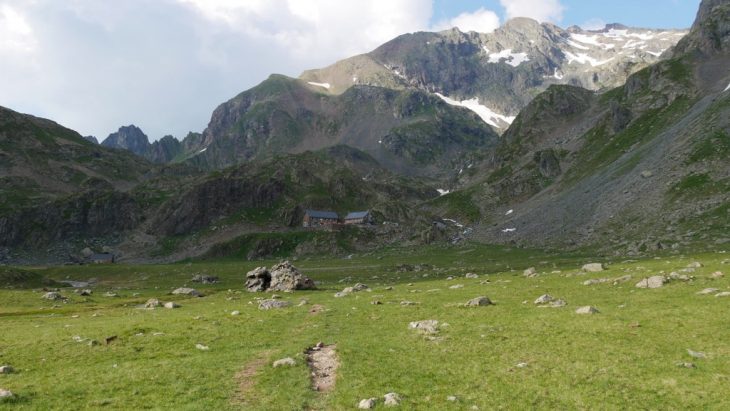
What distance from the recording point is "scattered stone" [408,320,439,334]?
3167 cm

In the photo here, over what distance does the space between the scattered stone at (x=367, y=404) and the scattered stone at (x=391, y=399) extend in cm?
52

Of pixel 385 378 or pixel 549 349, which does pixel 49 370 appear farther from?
pixel 549 349

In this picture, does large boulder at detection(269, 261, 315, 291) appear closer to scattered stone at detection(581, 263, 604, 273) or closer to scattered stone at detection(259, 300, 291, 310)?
scattered stone at detection(259, 300, 291, 310)

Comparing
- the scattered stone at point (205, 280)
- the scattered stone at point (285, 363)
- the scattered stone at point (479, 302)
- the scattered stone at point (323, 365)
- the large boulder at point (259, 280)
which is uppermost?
the scattered stone at point (285, 363)

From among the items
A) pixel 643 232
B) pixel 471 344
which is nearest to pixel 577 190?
pixel 643 232

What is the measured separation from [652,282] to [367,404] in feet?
104

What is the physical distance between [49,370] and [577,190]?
140 m

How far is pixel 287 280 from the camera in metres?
75.2

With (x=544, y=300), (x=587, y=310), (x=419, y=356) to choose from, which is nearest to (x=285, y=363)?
(x=419, y=356)

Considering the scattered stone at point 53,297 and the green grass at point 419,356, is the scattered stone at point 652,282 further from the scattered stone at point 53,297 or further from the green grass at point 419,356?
the scattered stone at point 53,297

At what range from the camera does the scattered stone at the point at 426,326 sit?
31672mm

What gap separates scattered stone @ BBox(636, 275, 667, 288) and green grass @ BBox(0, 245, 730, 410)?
1.10 m

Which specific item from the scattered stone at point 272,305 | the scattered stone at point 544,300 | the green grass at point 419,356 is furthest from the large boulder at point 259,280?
the scattered stone at point 544,300

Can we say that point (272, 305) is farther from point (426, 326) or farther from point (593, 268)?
point (593, 268)
